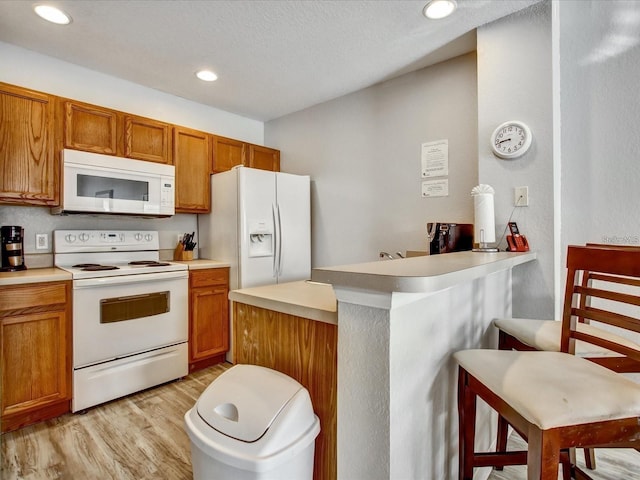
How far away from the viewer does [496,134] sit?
208 cm

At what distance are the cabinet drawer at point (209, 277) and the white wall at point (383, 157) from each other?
3.25 ft

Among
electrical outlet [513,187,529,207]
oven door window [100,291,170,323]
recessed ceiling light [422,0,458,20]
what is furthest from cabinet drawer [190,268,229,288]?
recessed ceiling light [422,0,458,20]

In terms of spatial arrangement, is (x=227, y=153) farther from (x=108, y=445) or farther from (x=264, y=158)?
(x=108, y=445)

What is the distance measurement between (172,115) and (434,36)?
245 centimetres

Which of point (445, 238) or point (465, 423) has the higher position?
point (445, 238)

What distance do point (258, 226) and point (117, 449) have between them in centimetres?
184

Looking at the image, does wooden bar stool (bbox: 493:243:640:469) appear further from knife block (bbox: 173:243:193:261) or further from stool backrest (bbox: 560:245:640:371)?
knife block (bbox: 173:243:193:261)

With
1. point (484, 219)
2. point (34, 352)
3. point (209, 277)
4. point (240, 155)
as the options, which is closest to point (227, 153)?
point (240, 155)

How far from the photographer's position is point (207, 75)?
110 inches

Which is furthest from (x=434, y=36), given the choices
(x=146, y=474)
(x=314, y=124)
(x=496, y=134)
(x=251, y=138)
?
(x=146, y=474)

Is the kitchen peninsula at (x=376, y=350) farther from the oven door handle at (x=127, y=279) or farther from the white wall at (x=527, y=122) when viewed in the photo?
the oven door handle at (x=127, y=279)

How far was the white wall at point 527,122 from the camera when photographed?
6.34 ft

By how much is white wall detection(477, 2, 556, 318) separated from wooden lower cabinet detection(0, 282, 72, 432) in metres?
2.87

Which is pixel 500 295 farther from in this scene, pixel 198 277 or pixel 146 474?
pixel 198 277
